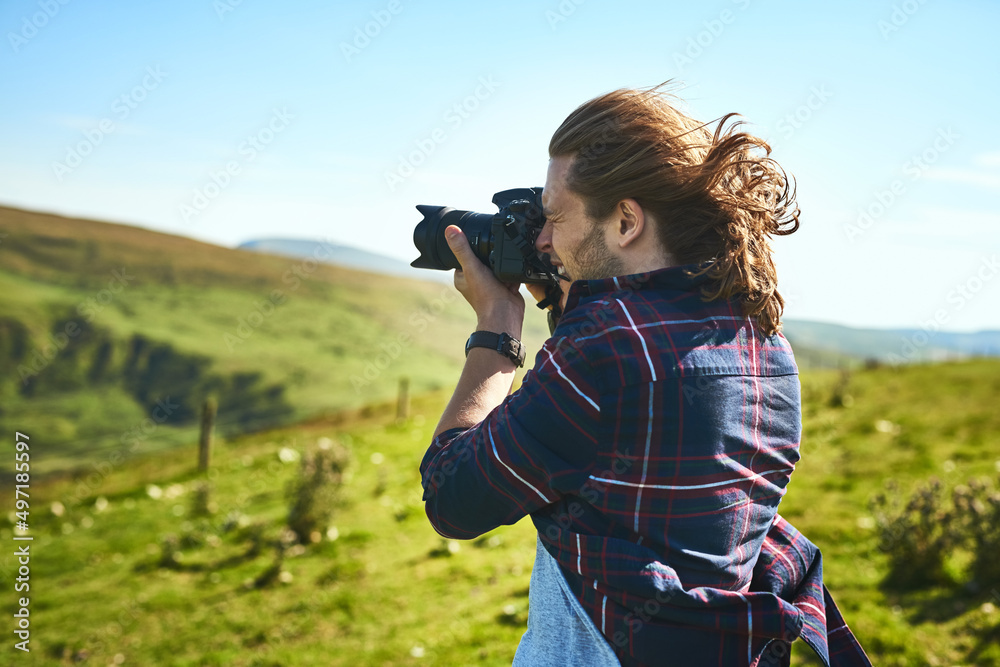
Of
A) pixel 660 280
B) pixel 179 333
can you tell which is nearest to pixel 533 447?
pixel 660 280

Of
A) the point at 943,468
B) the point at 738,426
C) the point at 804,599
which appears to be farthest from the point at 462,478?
the point at 943,468

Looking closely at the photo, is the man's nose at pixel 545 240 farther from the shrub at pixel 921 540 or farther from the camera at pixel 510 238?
the shrub at pixel 921 540

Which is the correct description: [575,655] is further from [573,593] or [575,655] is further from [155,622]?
[155,622]

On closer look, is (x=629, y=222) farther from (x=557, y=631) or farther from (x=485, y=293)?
(x=557, y=631)

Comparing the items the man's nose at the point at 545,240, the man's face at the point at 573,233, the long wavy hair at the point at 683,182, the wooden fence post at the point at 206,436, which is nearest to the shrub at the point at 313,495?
the wooden fence post at the point at 206,436

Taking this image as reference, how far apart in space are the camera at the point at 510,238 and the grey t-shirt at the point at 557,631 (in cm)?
68

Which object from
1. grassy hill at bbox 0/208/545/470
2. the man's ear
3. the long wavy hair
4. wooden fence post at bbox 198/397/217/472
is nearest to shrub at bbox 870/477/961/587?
the long wavy hair

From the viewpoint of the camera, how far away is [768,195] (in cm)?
154

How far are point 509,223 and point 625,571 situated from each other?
3.00ft

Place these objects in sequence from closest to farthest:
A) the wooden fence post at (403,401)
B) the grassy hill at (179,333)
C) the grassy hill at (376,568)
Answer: the grassy hill at (376,568) → the wooden fence post at (403,401) → the grassy hill at (179,333)

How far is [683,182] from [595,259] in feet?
0.84

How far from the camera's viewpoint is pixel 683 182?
1.35 meters

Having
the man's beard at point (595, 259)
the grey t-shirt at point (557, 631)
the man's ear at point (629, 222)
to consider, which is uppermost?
the man's ear at point (629, 222)

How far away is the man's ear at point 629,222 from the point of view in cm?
139
